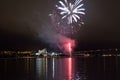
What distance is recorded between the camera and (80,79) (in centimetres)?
5694

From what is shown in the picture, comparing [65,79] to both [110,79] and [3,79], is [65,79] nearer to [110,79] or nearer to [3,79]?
[110,79]

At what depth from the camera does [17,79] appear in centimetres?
5794

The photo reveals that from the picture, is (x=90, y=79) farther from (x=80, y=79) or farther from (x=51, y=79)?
(x=51, y=79)

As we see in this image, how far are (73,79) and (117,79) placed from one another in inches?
312

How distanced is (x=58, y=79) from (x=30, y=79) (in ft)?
17.9

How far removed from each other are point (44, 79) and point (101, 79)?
426 inches

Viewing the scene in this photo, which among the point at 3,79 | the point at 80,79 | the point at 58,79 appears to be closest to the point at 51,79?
the point at 58,79

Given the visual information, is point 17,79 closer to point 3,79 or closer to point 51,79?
point 3,79

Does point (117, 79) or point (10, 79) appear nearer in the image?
point (117, 79)

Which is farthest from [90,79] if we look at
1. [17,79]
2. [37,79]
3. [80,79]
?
[17,79]

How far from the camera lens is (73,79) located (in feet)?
184

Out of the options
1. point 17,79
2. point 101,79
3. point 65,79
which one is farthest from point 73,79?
point 17,79

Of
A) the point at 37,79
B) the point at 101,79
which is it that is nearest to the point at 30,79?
the point at 37,79

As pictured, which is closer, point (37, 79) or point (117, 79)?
point (117, 79)
